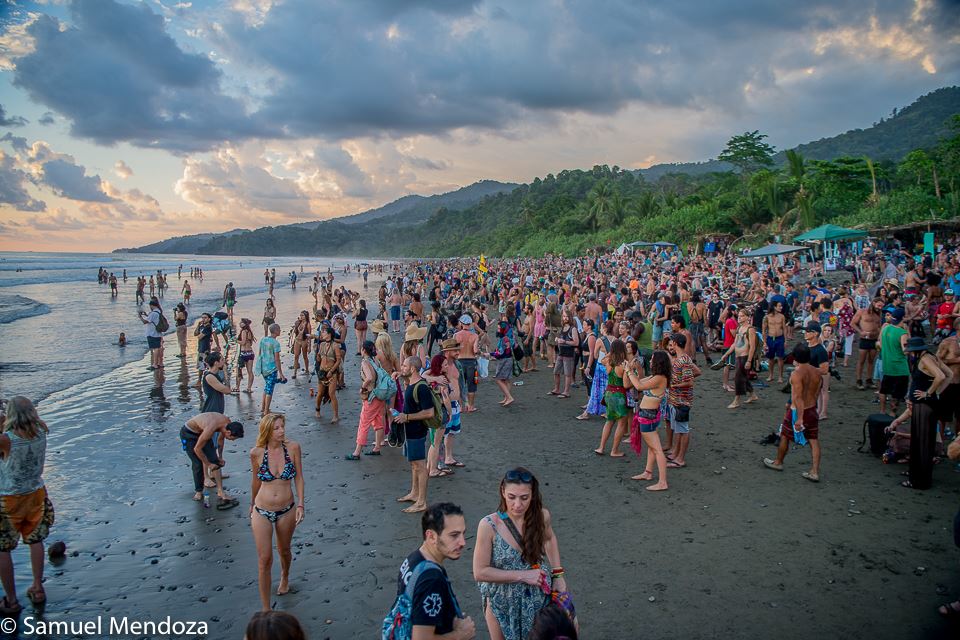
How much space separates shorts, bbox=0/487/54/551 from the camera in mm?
4336

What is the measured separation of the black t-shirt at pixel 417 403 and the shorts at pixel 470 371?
3.43 meters

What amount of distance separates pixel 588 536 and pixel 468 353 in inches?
174

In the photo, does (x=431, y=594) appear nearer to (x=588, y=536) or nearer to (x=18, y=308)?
(x=588, y=536)

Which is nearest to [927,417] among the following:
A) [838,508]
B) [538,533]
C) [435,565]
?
[838,508]

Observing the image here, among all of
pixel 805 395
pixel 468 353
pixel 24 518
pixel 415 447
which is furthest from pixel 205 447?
pixel 805 395

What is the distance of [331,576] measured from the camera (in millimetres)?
4836

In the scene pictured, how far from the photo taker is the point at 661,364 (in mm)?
6332

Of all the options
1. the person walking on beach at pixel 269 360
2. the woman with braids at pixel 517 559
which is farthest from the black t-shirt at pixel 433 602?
the person walking on beach at pixel 269 360

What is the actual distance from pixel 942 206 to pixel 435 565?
1272 inches

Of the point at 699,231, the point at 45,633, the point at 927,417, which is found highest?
the point at 699,231

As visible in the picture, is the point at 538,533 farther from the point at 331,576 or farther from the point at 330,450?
the point at 330,450

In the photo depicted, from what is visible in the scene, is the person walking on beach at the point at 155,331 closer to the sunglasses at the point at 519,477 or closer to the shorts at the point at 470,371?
the shorts at the point at 470,371

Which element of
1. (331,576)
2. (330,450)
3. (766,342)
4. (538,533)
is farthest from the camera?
(766,342)

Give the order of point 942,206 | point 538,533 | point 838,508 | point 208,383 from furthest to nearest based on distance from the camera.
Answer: point 942,206, point 208,383, point 838,508, point 538,533
